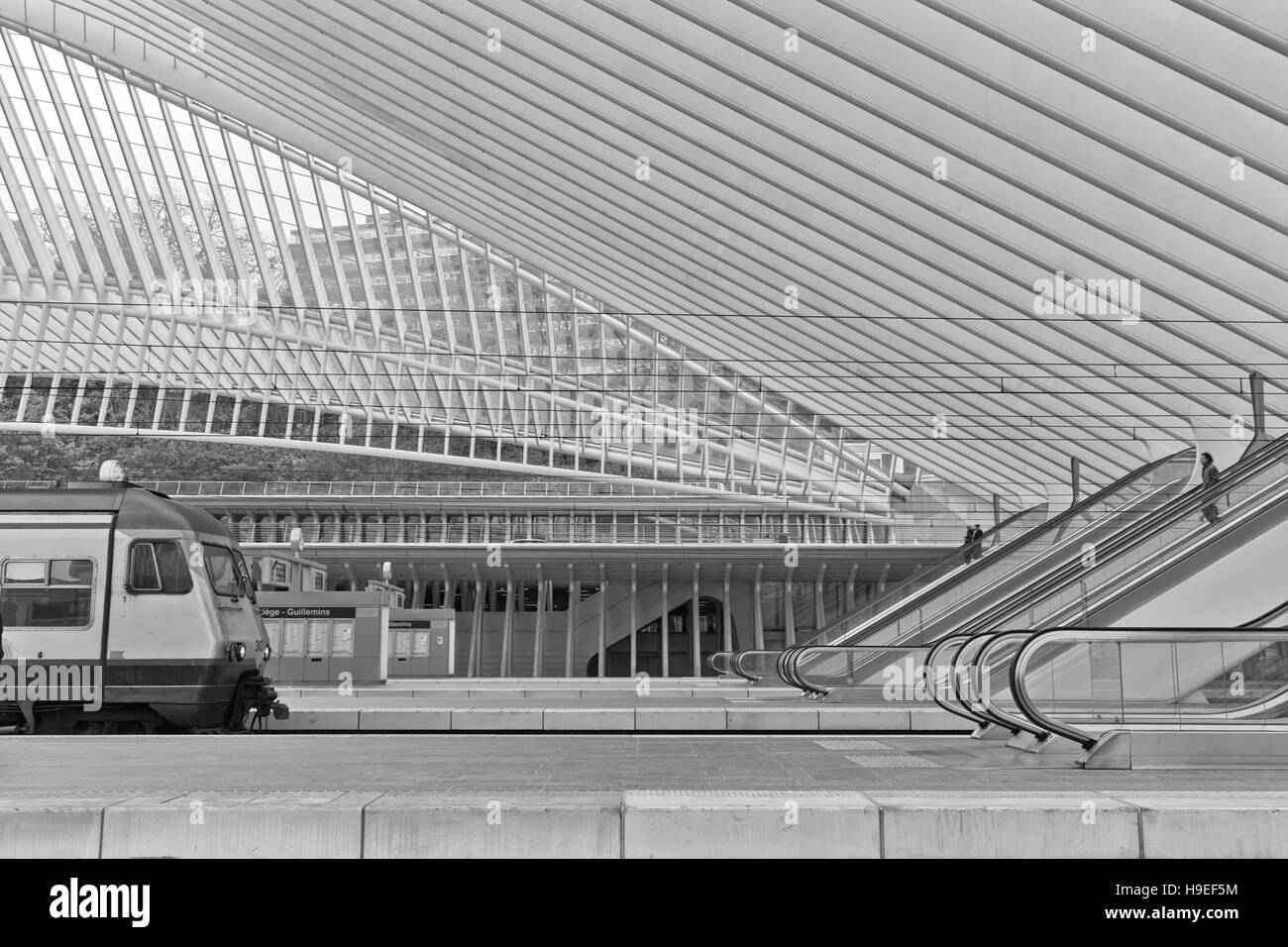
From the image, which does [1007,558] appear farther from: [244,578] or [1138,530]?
[244,578]

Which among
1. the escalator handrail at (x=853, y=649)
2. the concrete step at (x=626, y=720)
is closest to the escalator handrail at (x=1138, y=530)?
the escalator handrail at (x=853, y=649)

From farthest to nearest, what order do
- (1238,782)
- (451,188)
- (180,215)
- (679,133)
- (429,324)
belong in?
(429,324) → (180,215) → (451,188) → (679,133) → (1238,782)

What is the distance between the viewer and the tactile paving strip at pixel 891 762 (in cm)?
783

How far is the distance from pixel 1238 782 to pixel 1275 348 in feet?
41.2

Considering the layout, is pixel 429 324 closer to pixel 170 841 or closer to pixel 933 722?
pixel 933 722

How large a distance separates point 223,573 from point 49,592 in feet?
5.52

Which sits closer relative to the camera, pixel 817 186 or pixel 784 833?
pixel 784 833

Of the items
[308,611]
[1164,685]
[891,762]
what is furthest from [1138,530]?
[308,611]

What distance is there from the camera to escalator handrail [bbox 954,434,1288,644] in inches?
654

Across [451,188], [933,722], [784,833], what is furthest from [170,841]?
[451,188]

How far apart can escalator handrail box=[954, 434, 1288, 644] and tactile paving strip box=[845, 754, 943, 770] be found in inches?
300

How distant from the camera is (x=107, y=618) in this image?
39.4 feet

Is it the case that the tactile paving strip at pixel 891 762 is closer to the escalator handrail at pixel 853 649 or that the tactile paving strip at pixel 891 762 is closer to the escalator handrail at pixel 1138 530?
the escalator handrail at pixel 853 649

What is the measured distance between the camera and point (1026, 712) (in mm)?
8258
